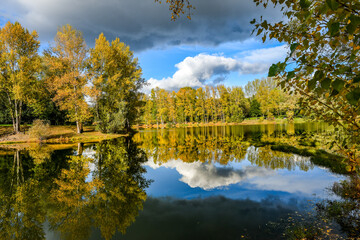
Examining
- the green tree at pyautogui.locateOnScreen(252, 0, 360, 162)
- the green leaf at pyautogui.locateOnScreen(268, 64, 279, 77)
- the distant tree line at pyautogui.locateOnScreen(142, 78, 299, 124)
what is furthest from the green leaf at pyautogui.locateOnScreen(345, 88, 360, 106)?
the distant tree line at pyautogui.locateOnScreen(142, 78, 299, 124)

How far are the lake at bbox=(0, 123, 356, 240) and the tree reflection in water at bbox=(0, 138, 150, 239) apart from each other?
0.03m

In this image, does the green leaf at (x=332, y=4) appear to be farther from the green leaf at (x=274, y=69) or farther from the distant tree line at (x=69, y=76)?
the distant tree line at (x=69, y=76)

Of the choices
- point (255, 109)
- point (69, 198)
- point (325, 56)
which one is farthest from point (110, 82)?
point (255, 109)

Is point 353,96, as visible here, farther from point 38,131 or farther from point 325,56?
point 38,131

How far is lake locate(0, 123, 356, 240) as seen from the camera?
532 cm

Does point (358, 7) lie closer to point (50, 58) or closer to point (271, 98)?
point (50, 58)

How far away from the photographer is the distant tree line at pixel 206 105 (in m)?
71.4

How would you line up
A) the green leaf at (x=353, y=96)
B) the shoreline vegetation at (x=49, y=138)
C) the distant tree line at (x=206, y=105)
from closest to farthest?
the green leaf at (x=353, y=96)
the shoreline vegetation at (x=49, y=138)
the distant tree line at (x=206, y=105)

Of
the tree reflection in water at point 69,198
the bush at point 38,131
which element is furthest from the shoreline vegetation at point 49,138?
the tree reflection in water at point 69,198

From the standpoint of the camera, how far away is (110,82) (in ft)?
100

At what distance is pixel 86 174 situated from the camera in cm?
998

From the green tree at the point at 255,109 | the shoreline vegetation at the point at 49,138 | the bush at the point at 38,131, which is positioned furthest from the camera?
the green tree at the point at 255,109

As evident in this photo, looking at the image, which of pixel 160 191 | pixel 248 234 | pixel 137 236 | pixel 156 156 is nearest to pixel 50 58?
pixel 156 156

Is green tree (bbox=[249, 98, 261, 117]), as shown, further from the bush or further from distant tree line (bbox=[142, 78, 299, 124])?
the bush
